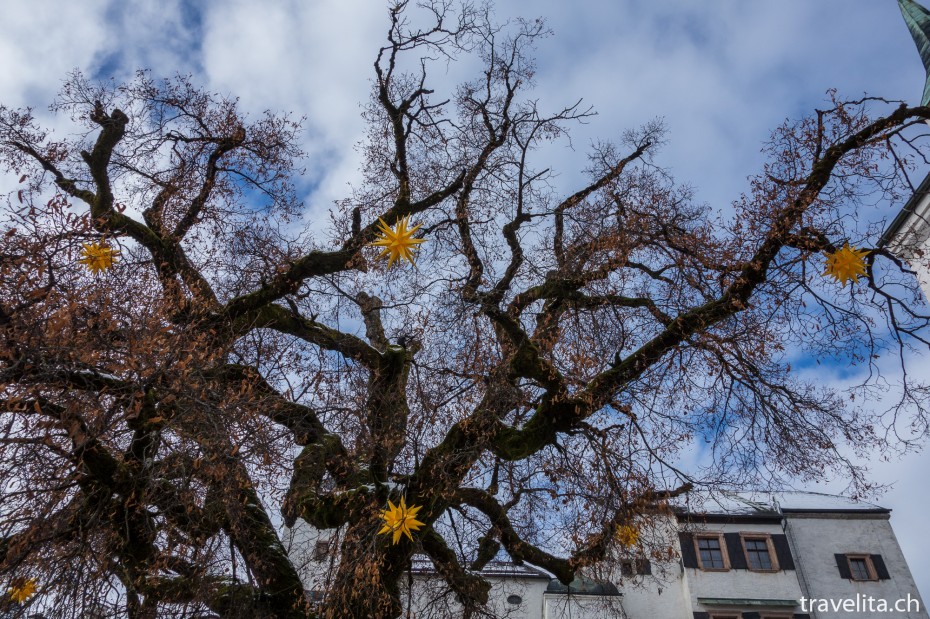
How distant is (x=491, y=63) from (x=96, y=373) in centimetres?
958

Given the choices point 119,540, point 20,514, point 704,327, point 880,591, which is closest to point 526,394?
point 704,327

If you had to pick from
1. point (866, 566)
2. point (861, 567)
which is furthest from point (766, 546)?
point (866, 566)

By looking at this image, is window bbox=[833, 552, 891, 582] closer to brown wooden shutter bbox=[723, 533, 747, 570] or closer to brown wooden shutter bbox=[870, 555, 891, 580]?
brown wooden shutter bbox=[870, 555, 891, 580]

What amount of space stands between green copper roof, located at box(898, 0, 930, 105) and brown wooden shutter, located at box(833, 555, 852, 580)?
16.8 m

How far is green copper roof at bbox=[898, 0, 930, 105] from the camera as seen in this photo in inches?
893

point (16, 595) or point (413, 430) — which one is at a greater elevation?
point (413, 430)

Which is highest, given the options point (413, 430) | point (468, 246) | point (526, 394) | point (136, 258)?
point (468, 246)

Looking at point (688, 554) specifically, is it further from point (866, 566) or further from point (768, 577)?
point (866, 566)

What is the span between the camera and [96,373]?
518 cm

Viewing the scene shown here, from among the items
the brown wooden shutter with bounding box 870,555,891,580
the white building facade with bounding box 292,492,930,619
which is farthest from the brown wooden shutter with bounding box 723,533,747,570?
the brown wooden shutter with bounding box 870,555,891,580

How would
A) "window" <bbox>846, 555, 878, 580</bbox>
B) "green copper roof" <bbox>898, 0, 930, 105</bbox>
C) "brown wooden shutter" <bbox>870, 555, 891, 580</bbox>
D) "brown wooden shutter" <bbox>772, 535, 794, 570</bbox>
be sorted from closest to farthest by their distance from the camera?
1. "green copper roof" <bbox>898, 0, 930, 105</bbox>
2. "brown wooden shutter" <bbox>870, 555, 891, 580</bbox>
3. "window" <bbox>846, 555, 878, 580</bbox>
4. "brown wooden shutter" <bbox>772, 535, 794, 570</bbox>

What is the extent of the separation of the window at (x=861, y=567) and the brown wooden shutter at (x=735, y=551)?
3923mm

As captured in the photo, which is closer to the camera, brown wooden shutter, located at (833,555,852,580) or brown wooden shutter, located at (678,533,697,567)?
brown wooden shutter, located at (833,555,852,580)

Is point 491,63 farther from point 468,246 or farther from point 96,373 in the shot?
point 96,373
